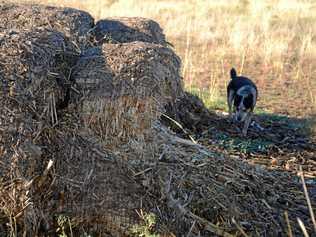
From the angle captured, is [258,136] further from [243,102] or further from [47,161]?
[47,161]

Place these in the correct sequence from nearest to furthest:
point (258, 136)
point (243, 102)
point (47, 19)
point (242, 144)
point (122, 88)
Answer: point (122, 88)
point (47, 19)
point (242, 144)
point (258, 136)
point (243, 102)

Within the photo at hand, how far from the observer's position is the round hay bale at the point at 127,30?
21.1ft

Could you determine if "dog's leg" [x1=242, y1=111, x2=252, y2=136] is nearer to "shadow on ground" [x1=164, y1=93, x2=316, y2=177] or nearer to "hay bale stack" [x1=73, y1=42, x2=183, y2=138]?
"shadow on ground" [x1=164, y1=93, x2=316, y2=177]

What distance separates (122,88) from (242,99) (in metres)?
4.40

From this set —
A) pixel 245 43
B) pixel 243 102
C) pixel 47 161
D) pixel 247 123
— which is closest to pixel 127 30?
pixel 247 123

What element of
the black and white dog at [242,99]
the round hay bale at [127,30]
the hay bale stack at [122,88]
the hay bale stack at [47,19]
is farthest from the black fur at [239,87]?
the hay bale stack at [122,88]

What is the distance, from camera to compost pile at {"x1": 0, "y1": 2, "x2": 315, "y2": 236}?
154 inches

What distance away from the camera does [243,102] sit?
8.26 metres

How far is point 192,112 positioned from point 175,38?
7925 millimetres

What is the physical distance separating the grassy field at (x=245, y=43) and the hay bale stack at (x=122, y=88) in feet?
16.6

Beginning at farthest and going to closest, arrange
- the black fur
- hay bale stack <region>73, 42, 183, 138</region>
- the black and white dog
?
the black fur, the black and white dog, hay bale stack <region>73, 42, 183, 138</region>

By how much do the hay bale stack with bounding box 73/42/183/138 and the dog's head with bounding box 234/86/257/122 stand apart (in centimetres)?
382

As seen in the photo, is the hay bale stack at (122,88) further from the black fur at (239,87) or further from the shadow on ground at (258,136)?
the black fur at (239,87)

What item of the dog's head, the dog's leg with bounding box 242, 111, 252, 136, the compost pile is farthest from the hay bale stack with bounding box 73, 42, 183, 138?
the dog's head
